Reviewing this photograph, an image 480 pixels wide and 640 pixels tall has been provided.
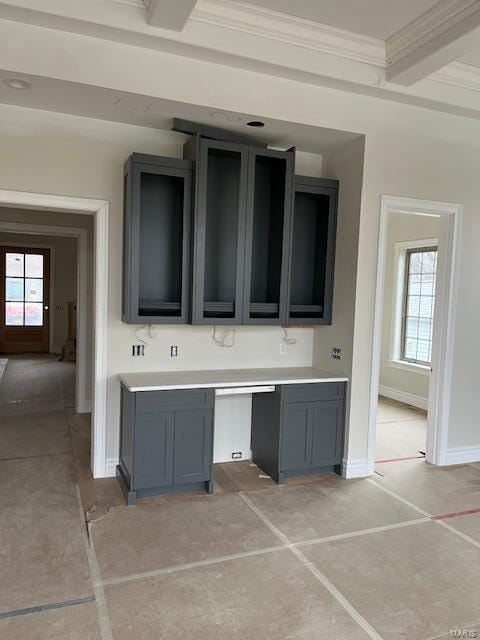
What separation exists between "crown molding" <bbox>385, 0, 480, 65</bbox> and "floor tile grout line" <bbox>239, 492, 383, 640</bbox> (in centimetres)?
326

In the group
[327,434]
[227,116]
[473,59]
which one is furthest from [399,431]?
[227,116]

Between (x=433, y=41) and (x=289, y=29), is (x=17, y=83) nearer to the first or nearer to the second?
(x=289, y=29)

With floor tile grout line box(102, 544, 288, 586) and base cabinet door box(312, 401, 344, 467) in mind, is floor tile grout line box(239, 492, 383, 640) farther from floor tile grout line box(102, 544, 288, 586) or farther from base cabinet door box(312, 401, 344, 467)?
base cabinet door box(312, 401, 344, 467)

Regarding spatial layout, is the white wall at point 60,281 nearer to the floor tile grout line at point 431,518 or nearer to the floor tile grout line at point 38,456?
the floor tile grout line at point 38,456

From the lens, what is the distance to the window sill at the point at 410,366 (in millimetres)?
6190

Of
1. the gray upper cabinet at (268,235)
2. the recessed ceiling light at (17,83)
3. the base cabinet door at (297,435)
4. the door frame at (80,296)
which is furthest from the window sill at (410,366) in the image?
the recessed ceiling light at (17,83)

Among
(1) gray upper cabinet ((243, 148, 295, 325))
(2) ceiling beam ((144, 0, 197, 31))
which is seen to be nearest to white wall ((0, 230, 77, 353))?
(1) gray upper cabinet ((243, 148, 295, 325))

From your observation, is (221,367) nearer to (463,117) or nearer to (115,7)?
(115,7)

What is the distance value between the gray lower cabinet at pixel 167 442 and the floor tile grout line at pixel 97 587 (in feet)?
1.54

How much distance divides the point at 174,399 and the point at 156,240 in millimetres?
1288

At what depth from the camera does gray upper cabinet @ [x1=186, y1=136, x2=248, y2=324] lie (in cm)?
357

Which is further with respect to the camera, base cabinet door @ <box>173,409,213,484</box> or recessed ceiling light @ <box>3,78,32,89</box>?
base cabinet door @ <box>173,409,213,484</box>

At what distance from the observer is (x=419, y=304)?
6469 mm

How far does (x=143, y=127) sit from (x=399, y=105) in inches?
79.7
